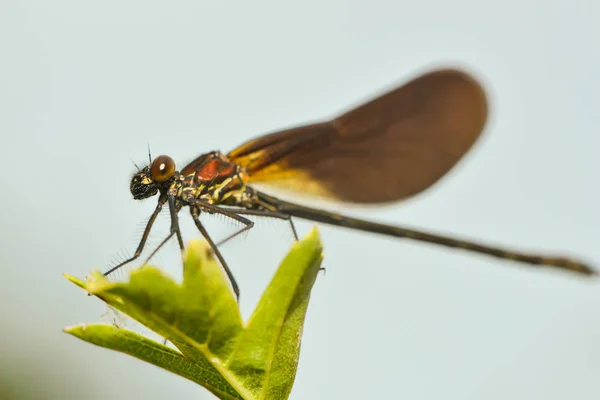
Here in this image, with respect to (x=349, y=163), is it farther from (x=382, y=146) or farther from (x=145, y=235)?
(x=145, y=235)

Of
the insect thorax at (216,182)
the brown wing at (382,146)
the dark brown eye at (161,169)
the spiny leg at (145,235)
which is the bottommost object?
the spiny leg at (145,235)

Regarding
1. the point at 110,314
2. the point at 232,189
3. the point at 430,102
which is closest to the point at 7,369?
the point at 232,189

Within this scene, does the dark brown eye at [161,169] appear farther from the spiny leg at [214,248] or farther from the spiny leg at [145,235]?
the spiny leg at [214,248]

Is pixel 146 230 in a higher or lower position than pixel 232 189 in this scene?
lower

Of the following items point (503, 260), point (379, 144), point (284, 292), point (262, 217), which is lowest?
point (284, 292)

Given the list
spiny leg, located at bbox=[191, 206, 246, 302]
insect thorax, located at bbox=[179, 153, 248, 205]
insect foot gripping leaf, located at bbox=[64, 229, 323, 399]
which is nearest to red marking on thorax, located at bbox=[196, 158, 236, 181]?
insect thorax, located at bbox=[179, 153, 248, 205]

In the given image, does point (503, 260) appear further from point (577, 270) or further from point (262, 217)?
point (262, 217)

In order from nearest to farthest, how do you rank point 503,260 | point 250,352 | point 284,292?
point 284,292, point 250,352, point 503,260

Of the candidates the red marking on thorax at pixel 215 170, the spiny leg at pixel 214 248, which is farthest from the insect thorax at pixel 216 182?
the spiny leg at pixel 214 248

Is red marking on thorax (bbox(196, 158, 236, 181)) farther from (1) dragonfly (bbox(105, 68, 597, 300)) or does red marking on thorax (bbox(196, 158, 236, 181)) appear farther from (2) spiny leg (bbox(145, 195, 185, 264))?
(2) spiny leg (bbox(145, 195, 185, 264))
